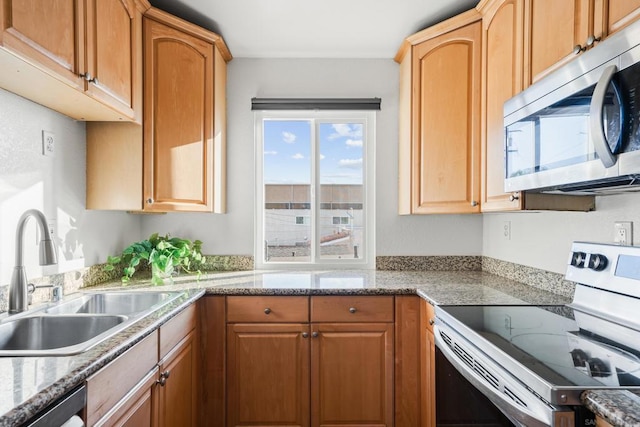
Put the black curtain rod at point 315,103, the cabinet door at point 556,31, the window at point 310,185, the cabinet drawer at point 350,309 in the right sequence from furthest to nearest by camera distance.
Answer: the window at point 310,185
the black curtain rod at point 315,103
the cabinet drawer at point 350,309
the cabinet door at point 556,31

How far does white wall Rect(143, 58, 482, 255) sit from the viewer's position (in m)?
2.45

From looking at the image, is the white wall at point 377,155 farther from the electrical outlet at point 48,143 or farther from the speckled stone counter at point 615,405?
the speckled stone counter at point 615,405

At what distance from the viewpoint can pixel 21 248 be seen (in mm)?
1312

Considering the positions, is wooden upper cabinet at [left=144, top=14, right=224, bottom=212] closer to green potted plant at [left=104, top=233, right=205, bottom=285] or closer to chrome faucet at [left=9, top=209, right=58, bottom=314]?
green potted plant at [left=104, top=233, right=205, bottom=285]

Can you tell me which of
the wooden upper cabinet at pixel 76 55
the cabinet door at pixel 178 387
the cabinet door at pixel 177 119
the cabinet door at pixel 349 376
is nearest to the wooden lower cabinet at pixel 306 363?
the cabinet door at pixel 349 376

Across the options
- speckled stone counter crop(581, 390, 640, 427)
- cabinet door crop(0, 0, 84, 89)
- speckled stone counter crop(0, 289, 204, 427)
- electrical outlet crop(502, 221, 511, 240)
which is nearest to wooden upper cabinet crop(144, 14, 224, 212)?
cabinet door crop(0, 0, 84, 89)

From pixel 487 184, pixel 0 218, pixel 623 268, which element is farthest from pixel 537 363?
pixel 0 218

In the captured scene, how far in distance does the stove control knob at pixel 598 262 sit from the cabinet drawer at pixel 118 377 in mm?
1646

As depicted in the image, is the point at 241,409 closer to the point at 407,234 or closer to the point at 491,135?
the point at 407,234

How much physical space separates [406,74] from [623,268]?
1.54m

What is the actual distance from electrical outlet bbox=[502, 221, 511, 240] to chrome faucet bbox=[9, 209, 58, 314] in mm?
2201

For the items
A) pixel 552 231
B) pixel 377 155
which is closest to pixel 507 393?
pixel 552 231

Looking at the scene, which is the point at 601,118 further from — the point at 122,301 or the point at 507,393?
the point at 122,301

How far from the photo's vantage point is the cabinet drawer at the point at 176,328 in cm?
143
